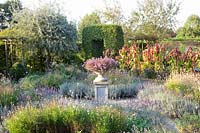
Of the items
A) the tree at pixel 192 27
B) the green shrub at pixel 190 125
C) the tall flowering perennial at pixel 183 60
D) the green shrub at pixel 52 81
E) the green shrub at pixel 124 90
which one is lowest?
the green shrub at pixel 124 90

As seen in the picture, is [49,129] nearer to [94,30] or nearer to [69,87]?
[69,87]

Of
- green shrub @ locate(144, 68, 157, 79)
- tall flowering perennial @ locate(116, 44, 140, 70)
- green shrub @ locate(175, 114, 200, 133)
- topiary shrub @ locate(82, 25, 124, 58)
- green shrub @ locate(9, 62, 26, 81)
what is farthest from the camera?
topiary shrub @ locate(82, 25, 124, 58)

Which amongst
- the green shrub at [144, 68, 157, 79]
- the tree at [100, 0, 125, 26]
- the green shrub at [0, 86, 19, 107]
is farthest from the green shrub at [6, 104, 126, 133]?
the tree at [100, 0, 125, 26]

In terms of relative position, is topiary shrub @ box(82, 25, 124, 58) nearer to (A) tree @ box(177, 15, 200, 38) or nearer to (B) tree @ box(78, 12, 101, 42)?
(B) tree @ box(78, 12, 101, 42)

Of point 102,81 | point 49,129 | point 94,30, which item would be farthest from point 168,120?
point 94,30

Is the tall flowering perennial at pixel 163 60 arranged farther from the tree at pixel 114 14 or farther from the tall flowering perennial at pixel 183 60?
the tree at pixel 114 14

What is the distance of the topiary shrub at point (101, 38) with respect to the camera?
1661 cm

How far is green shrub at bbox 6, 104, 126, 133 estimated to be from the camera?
5.15 meters

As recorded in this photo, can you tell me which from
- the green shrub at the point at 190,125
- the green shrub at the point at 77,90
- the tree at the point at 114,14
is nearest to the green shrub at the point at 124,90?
the green shrub at the point at 77,90

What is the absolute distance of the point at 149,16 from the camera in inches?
1017

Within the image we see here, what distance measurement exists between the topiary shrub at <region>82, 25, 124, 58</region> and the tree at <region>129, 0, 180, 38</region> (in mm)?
9057

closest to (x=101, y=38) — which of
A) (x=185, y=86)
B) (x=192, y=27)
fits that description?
(x=185, y=86)

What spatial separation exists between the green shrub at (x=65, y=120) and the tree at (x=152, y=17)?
20528mm

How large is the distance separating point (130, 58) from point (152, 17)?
1206 centimetres
